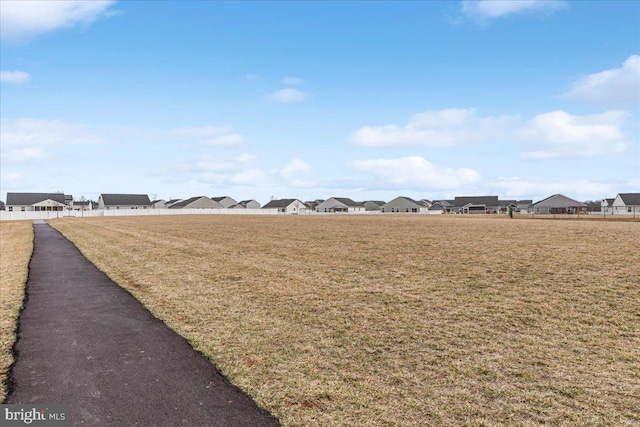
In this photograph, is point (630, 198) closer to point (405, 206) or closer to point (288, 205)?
point (405, 206)

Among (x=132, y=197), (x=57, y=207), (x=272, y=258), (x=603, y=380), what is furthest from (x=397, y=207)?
(x=603, y=380)

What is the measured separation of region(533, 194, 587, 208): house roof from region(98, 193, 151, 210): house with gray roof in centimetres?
12220

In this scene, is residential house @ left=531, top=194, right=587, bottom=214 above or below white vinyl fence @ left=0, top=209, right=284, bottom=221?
above

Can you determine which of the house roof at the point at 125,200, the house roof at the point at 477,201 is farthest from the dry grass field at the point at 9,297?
the house roof at the point at 477,201

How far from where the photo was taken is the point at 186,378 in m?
5.37

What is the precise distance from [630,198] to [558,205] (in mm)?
15472

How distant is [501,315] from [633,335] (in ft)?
7.42

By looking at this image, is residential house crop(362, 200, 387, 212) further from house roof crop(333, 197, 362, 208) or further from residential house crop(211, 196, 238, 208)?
residential house crop(211, 196, 238, 208)

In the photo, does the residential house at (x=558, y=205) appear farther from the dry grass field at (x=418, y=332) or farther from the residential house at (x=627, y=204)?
the dry grass field at (x=418, y=332)

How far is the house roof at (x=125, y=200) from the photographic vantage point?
122 m

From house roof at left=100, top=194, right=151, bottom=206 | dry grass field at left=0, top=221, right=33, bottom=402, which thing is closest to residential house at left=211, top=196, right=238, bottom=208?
house roof at left=100, top=194, right=151, bottom=206

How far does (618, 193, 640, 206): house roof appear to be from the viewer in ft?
312

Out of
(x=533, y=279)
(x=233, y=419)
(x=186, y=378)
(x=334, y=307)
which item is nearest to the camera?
(x=233, y=419)

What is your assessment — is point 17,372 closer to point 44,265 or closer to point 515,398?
point 515,398
